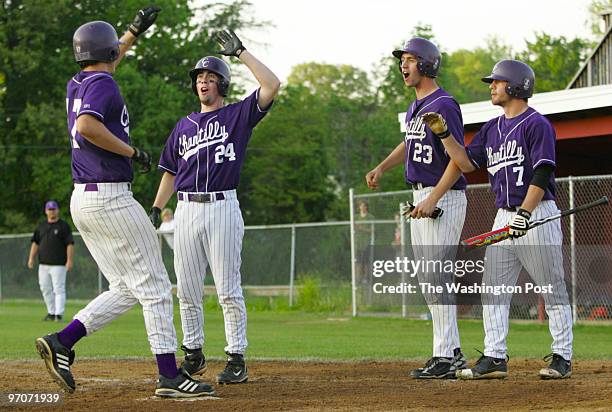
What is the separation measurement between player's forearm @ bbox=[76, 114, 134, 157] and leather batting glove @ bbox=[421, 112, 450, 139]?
7.65 ft

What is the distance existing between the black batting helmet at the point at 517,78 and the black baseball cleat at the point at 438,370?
2189mm

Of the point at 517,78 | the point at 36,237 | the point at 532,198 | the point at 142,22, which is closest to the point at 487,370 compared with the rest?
the point at 532,198

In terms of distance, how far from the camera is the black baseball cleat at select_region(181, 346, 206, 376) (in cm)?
830

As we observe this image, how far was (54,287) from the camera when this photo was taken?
740 inches

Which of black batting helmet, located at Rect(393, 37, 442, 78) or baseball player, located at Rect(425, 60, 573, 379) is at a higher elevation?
black batting helmet, located at Rect(393, 37, 442, 78)

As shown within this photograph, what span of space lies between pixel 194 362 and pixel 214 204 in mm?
1318

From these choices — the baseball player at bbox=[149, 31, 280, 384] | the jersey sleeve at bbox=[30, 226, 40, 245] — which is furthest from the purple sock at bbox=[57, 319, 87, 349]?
the jersey sleeve at bbox=[30, 226, 40, 245]

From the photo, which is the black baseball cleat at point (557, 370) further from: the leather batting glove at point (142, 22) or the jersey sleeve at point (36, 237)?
the jersey sleeve at point (36, 237)

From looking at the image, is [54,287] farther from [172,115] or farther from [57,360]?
[172,115]

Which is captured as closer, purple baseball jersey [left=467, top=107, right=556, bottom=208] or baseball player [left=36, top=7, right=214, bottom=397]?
baseball player [left=36, top=7, right=214, bottom=397]

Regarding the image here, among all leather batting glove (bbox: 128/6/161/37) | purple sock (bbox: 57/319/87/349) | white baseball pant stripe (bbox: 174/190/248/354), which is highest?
leather batting glove (bbox: 128/6/161/37)

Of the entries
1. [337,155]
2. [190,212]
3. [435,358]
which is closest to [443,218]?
[435,358]

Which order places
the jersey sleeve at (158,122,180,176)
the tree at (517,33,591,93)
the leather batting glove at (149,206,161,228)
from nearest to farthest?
the leather batting glove at (149,206,161,228)
the jersey sleeve at (158,122,180,176)
the tree at (517,33,591,93)

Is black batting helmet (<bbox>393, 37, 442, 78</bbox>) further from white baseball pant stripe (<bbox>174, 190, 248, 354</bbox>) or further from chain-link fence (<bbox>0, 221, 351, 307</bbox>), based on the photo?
chain-link fence (<bbox>0, 221, 351, 307</bbox>)
